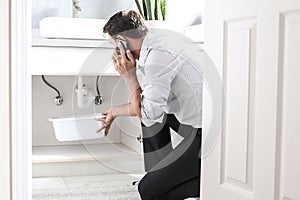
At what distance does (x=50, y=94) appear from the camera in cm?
375

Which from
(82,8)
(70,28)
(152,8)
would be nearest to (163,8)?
(152,8)

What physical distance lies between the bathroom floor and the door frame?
1283 millimetres

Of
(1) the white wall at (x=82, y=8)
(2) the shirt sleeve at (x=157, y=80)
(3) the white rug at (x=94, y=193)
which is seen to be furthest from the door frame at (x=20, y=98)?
(1) the white wall at (x=82, y=8)

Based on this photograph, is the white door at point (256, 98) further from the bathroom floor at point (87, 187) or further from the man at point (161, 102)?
the bathroom floor at point (87, 187)

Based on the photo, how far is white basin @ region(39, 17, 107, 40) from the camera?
3.00 meters

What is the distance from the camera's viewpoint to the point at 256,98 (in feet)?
4.67

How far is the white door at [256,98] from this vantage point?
130cm

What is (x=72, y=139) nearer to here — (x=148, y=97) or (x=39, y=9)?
(x=39, y=9)

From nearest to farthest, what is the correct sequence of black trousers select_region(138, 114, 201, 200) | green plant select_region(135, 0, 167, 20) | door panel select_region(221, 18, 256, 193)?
door panel select_region(221, 18, 256, 193), black trousers select_region(138, 114, 201, 200), green plant select_region(135, 0, 167, 20)

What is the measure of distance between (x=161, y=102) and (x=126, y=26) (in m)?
0.47

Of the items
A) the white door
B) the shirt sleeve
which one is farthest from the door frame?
the shirt sleeve

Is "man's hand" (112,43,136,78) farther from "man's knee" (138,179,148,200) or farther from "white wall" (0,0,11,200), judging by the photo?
"white wall" (0,0,11,200)

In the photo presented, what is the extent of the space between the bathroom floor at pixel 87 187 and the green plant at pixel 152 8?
1.01 metres

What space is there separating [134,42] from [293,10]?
3.31 feet
